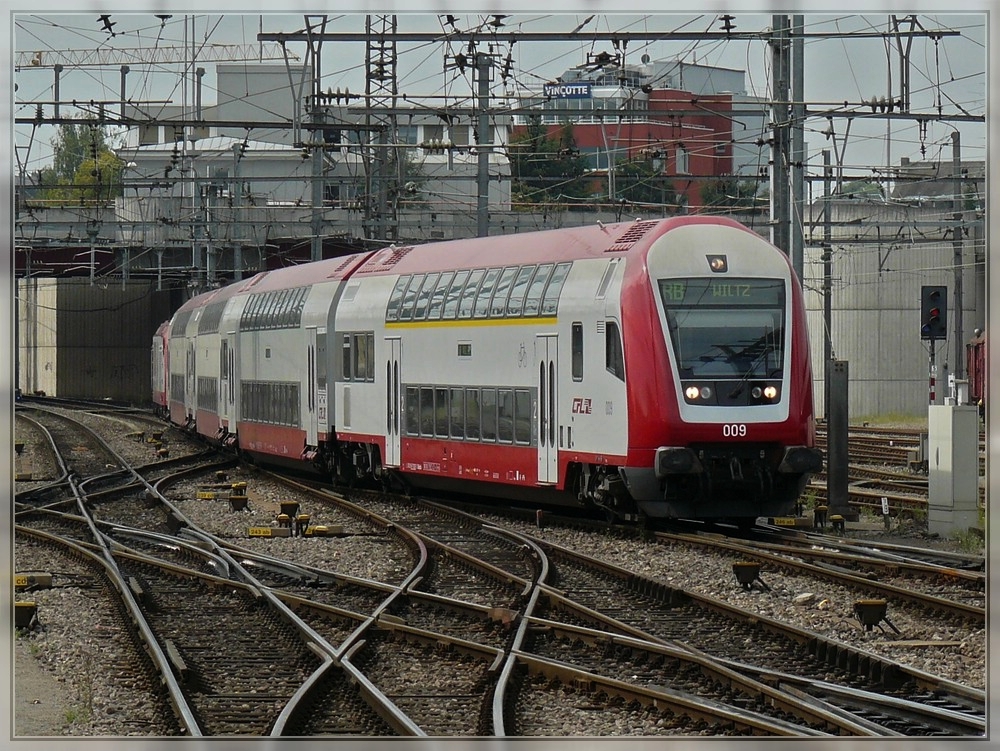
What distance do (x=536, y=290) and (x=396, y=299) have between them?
4.02m

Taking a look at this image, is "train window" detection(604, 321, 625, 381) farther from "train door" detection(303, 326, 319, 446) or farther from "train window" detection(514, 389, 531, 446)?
"train door" detection(303, 326, 319, 446)

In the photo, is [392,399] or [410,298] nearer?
[410,298]

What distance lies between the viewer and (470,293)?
20.3 meters

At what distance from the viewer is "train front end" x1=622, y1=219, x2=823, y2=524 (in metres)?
16.4

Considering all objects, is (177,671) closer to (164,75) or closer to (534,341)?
(534,341)

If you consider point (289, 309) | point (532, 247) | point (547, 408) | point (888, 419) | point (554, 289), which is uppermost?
point (532, 247)

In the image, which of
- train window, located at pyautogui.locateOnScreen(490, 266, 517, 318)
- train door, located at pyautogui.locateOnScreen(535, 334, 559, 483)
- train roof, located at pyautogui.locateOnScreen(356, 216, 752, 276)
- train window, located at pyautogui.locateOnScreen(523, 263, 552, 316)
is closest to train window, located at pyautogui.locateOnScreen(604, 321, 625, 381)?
train roof, located at pyautogui.locateOnScreen(356, 216, 752, 276)

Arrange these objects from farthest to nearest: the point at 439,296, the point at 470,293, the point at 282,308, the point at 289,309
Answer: the point at 282,308 < the point at 289,309 < the point at 439,296 < the point at 470,293

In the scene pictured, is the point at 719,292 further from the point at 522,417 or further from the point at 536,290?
the point at 522,417

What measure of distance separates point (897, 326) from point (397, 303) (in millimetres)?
25943

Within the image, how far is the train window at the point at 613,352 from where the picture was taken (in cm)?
1677

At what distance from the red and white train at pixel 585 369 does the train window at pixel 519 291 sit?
3 centimetres

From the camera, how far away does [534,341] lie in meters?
18.6

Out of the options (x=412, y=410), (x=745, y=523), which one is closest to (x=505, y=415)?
(x=412, y=410)
